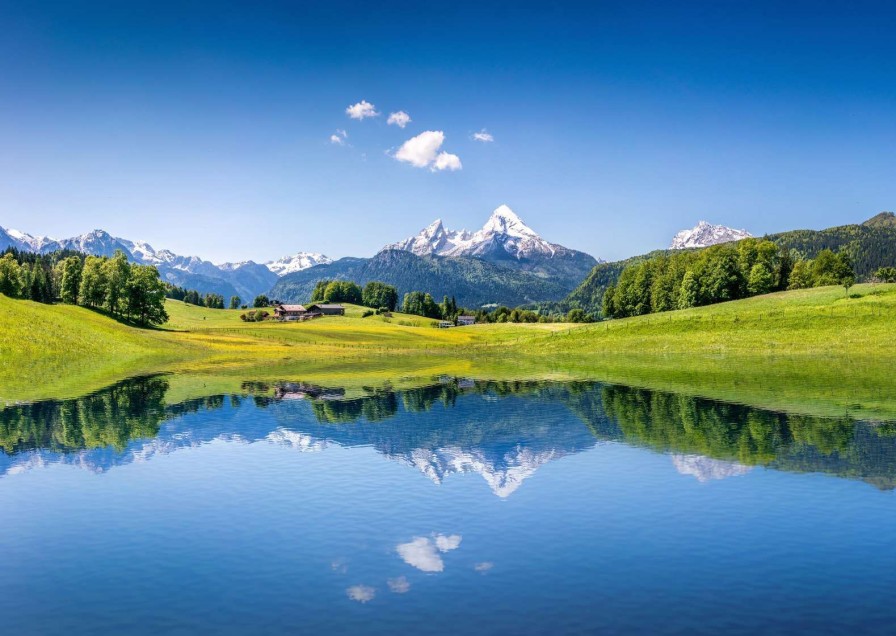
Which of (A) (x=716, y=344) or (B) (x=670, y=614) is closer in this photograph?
(B) (x=670, y=614)

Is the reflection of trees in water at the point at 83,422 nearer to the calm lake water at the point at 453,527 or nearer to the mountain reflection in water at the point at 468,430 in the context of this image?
the mountain reflection in water at the point at 468,430

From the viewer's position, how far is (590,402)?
50750 millimetres

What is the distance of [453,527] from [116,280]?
140 metres

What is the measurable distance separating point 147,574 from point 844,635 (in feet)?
57.5

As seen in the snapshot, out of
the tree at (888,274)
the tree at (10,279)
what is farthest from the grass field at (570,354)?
the tree at (888,274)

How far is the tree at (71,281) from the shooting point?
14962 cm

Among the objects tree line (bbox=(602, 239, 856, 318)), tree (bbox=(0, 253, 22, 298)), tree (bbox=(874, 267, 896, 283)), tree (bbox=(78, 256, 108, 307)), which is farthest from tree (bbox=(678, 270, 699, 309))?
tree (bbox=(0, 253, 22, 298))

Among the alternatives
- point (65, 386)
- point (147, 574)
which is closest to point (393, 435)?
point (147, 574)

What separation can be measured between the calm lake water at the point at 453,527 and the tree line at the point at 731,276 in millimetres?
119715

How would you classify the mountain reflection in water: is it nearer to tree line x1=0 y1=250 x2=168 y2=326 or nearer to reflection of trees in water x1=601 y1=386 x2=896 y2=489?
reflection of trees in water x1=601 y1=386 x2=896 y2=489

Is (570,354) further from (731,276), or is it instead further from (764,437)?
(764,437)

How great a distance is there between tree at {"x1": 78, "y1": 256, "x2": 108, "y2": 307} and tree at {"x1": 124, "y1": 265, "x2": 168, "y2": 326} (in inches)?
209

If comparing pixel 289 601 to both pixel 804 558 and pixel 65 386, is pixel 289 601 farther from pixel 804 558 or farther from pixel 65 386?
pixel 65 386

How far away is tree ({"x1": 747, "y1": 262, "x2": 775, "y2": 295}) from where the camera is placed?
149375 millimetres
